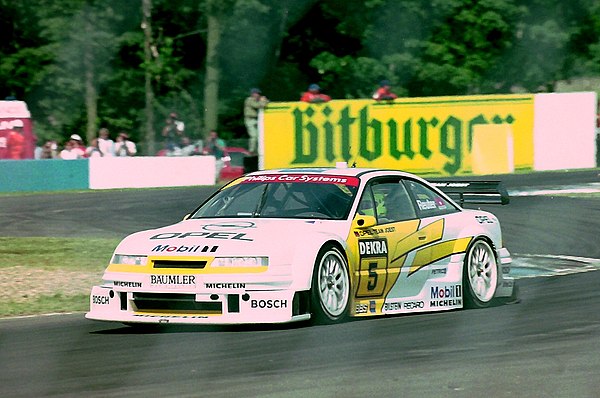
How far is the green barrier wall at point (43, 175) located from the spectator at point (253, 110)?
3.50 meters

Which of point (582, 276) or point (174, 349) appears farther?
point (582, 276)

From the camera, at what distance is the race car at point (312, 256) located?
896 cm

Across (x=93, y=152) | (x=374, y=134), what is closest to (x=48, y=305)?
(x=374, y=134)

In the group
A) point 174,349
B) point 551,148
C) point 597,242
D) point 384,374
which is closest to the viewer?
point 384,374

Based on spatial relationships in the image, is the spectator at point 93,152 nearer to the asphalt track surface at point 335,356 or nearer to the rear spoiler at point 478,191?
the rear spoiler at point 478,191

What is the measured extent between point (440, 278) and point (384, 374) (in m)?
3.35

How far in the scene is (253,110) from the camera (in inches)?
1136

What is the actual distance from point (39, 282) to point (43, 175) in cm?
1474

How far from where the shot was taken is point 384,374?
7141 mm

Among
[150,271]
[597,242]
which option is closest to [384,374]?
[150,271]

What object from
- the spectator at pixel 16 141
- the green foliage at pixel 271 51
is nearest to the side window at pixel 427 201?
the spectator at pixel 16 141

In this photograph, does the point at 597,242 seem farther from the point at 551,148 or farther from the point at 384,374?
the point at 551,148

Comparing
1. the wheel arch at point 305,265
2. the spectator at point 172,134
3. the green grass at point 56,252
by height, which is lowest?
the green grass at point 56,252

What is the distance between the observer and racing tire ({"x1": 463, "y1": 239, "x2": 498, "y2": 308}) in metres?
10.6
